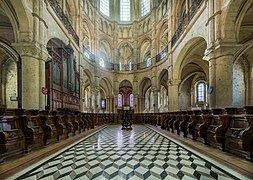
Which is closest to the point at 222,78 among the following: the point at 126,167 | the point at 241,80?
the point at 126,167

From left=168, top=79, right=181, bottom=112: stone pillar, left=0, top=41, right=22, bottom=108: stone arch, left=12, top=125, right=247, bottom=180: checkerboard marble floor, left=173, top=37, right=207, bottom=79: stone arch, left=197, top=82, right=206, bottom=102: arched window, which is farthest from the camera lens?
left=197, top=82, right=206, bottom=102: arched window

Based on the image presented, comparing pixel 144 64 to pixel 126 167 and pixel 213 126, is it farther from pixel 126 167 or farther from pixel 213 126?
pixel 126 167

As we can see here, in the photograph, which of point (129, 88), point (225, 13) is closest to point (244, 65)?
point (225, 13)

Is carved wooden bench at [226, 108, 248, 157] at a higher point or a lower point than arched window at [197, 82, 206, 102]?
lower

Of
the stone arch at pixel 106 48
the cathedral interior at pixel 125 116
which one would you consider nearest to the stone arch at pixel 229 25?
the cathedral interior at pixel 125 116

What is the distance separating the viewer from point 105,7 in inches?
881

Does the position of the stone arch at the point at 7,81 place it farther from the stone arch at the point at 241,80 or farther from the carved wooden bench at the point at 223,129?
the stone arch at the point at 241,80

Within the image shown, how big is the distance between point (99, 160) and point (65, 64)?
7737mm

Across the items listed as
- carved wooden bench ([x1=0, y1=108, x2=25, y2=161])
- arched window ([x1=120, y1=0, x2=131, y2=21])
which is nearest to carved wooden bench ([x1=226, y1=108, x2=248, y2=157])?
carved wooden bench ([x1=0, y1=108, x2=25, y2=161])

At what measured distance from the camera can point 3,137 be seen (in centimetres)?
328

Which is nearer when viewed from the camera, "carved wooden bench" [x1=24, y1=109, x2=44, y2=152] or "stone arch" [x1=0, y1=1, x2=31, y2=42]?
"carved wooden bench" [x1=24, y1=109, x2=44, y2=152]

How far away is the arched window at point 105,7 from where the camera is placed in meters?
21.8

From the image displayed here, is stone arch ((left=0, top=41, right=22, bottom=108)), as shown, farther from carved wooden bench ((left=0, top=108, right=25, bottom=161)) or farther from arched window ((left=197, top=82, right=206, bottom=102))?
arched window ((left=197, top=82, right=206, bottom=102))

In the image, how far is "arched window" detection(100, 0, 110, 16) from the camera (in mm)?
21750
